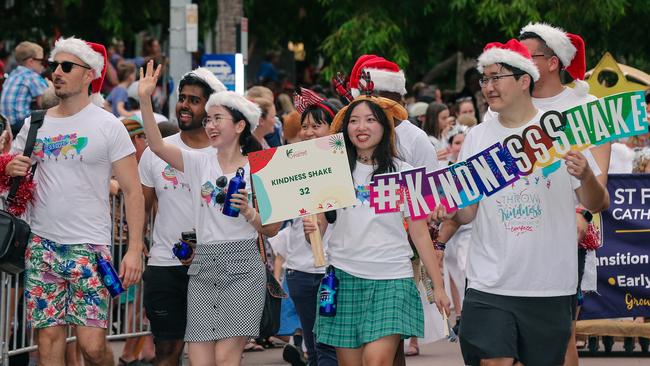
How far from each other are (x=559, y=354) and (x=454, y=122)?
943cm

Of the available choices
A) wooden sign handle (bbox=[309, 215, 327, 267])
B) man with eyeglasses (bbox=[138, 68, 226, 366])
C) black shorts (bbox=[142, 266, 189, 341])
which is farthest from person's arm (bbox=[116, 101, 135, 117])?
wooden sign handle (bbox=[309, 215, 327, 267])

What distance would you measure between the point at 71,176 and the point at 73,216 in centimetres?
22

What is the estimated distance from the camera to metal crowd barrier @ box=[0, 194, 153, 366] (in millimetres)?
9797

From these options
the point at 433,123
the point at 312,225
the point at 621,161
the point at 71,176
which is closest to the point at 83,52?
the point at 71,176

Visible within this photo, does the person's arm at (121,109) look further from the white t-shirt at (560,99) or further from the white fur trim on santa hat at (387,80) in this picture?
the white t-shirt at (560,99)

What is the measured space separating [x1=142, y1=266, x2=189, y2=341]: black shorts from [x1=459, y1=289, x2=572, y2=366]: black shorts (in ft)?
7.35

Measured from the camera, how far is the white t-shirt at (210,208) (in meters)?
8.47

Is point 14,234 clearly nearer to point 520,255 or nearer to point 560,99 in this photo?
point 520,255

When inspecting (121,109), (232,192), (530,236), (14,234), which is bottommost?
(530,236)

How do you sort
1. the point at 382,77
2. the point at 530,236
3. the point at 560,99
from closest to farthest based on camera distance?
the point at 530,236 → the point at 560,99 → the point at 382,77

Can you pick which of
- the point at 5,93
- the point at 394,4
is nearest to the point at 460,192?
the point at 5,93

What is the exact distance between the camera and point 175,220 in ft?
29.7

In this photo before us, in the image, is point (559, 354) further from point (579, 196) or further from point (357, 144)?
point (357, 144)

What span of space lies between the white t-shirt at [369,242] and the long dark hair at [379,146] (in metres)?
0.07
